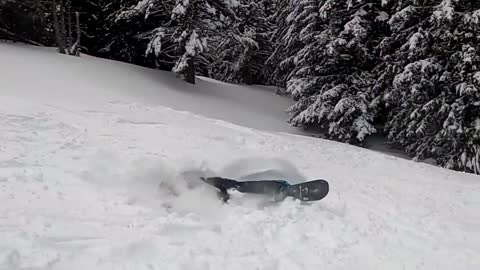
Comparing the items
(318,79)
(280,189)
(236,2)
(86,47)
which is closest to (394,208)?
(280,189)

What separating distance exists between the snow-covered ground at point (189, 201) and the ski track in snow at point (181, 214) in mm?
17

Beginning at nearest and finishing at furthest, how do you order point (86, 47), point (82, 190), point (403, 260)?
point (403, 260), point (82, 190), point (86, 47)

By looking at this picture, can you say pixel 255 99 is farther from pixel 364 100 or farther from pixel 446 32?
pixel 446 32

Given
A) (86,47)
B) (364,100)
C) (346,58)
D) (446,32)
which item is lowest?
(86,47)

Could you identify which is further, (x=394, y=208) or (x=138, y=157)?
(x=138, y=157)

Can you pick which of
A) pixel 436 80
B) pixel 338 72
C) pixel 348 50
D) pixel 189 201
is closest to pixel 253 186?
pixel 189 201

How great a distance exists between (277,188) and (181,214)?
1.46 metres

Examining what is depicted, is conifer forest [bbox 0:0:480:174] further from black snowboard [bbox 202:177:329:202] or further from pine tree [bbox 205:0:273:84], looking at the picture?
black snowboard [bbox 202:177:329:202]

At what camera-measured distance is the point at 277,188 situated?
5.87 metres

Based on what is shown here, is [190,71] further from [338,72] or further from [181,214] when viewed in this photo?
[181,214]

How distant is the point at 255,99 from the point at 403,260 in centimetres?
1521

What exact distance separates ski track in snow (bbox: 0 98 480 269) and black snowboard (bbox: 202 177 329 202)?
6.9 inches

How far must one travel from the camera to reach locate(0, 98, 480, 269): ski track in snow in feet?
12.9

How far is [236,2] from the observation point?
55.9 ft
